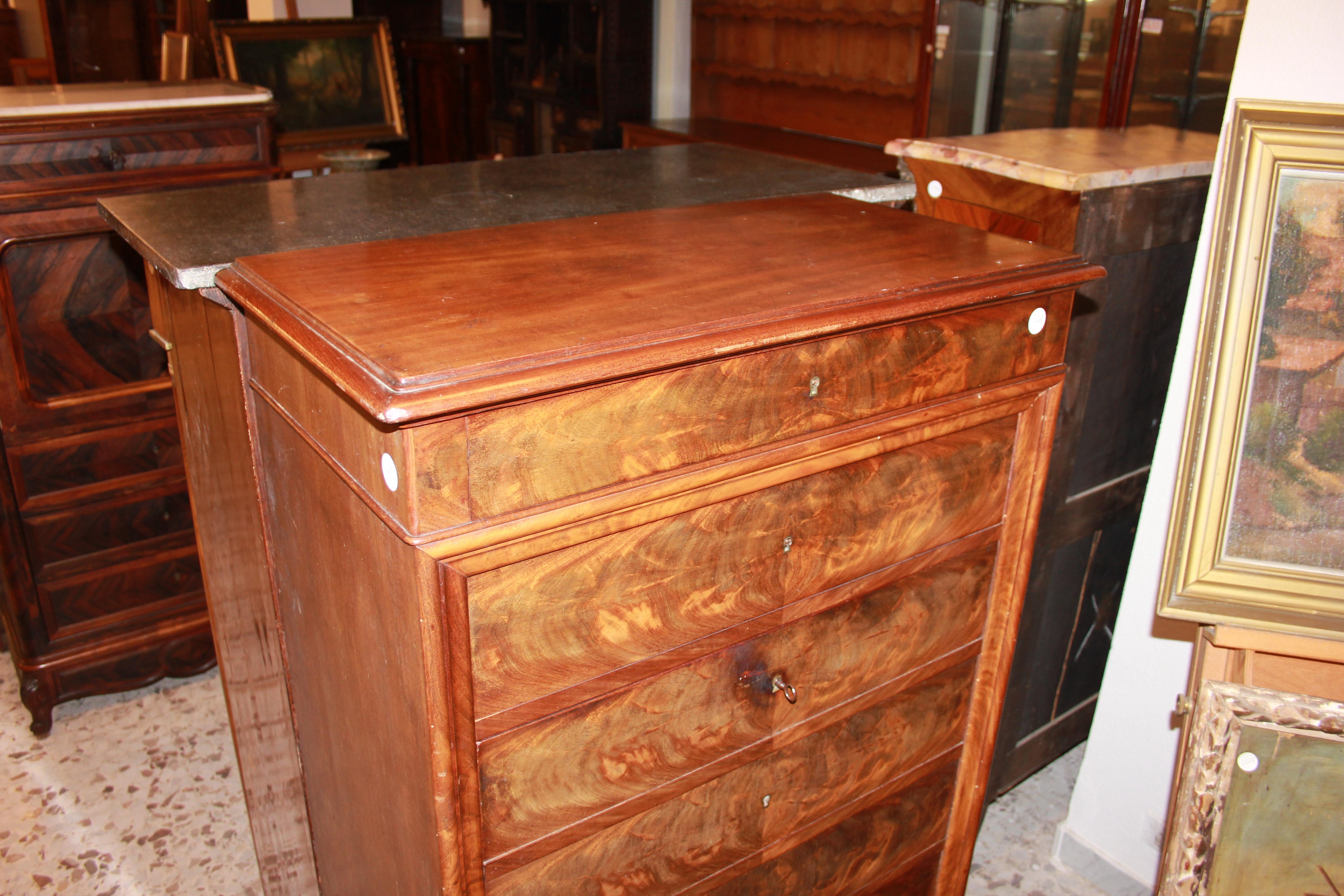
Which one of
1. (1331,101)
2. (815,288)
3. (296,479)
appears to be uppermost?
(1331,101)

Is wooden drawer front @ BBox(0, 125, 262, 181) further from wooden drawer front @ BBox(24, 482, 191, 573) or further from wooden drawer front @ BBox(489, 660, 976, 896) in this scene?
wooden drawer front @ BBox(489, 660, 976, 896)

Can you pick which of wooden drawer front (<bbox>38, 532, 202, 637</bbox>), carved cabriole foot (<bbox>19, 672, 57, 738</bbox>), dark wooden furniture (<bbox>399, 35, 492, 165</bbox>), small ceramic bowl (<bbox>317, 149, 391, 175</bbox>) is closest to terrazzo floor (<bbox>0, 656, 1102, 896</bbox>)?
carved cabriole foot (<bbox>19, 672, 57, 738</bbox>)

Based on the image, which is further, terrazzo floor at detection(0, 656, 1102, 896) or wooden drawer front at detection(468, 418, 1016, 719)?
terrazzo floor at detection(0, 656, 1102, 896)

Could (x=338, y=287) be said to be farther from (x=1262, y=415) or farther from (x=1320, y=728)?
(x=1320, y=728)

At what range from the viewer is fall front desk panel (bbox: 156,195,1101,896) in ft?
3.01

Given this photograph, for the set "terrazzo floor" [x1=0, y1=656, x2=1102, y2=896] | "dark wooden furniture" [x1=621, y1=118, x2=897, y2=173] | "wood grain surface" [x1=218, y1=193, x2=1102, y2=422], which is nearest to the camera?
"wood grain surface" [x1=218, y1=193, x2=1102, y2=422]

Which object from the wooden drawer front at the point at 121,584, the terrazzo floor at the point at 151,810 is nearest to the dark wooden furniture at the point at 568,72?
the wooden drawer front at the point at 121,584

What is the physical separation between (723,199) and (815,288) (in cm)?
54

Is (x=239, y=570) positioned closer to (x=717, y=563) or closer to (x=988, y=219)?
(x=717, y=563)

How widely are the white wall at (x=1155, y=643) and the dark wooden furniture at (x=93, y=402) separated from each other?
1.91m

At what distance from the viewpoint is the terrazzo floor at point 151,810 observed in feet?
6.33

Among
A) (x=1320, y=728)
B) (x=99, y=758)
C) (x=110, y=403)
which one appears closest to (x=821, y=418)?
(x=1320, y=728)

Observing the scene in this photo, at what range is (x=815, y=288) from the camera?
109cm

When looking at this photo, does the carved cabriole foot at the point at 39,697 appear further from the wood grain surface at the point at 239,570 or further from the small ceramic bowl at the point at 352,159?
the small ceramic bowl at the point at 352,159
